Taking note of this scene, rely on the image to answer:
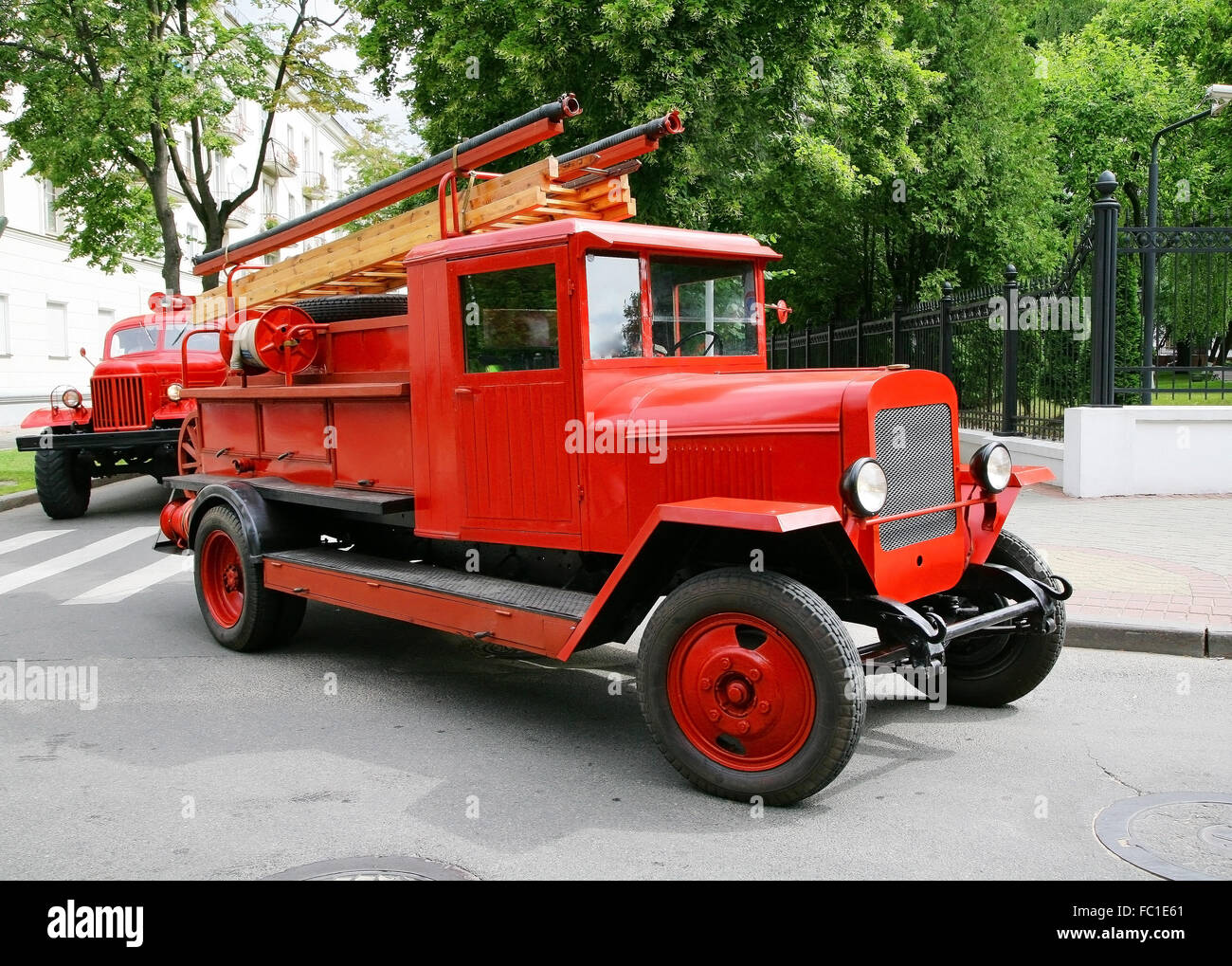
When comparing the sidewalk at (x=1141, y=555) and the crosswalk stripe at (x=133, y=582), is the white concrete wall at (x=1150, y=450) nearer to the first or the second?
the sidewalk at (x=1141, y=555)

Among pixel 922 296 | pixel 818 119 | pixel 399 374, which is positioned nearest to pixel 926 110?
pixel 922 296

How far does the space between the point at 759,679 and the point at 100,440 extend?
1046 cm

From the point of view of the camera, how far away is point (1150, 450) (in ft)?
36.9

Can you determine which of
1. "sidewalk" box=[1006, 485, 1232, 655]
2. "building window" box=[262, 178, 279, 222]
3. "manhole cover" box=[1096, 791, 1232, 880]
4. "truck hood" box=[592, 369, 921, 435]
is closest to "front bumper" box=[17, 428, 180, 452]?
"truck hood" box=[592, 369, 921, 435]

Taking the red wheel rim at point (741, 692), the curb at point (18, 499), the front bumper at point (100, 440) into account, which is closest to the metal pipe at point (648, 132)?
the red wheel rim at point (741, 692)

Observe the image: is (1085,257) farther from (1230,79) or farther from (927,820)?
(1230,79)

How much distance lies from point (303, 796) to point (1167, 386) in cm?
999

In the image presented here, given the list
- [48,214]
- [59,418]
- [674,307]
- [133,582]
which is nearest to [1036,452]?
[674,307]

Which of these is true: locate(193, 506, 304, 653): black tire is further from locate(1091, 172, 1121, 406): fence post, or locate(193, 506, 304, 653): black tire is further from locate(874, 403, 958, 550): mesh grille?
locate(1091, 172, 1121, 406): fence post

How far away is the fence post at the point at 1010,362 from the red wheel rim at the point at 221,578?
31.2 feet

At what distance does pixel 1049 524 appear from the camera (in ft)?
32.4

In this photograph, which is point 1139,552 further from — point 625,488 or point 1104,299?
point 625,488

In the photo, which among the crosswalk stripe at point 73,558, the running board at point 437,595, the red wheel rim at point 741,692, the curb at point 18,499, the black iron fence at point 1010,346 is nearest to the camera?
the red wheel rim at point 741,692

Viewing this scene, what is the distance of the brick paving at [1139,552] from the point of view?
22.3 ft
